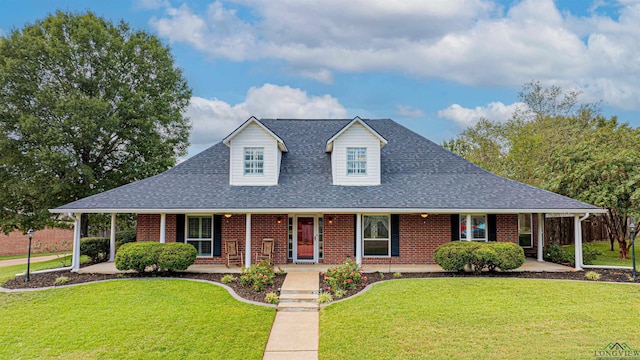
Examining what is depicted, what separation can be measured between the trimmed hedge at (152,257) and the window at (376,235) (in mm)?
6675

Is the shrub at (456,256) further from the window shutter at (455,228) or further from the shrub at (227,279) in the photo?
the shrub at (227,279)

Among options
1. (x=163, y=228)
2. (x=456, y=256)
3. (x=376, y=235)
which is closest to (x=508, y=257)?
(x=456, y=256)

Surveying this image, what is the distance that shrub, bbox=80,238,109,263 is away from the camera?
53.3 ft

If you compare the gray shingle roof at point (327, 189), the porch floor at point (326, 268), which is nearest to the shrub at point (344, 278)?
the porch floor at point (326, 268)

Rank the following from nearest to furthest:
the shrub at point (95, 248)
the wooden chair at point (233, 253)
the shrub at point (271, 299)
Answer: the shrub at point (271, 299)
the wooden chair at point (233, 253)
the shrub at point (95, 248)

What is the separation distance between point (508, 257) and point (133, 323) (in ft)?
35.5

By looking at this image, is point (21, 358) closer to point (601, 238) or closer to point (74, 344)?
point (74, 344)

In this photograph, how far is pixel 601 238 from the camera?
26234 millimetres

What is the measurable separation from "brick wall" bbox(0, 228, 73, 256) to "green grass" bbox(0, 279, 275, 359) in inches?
804

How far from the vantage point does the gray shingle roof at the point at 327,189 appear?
44.2 feet

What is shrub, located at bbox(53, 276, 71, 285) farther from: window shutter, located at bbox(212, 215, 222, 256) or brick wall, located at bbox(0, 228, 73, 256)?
brick wall, located at bbox(0, 228, 73, 256)

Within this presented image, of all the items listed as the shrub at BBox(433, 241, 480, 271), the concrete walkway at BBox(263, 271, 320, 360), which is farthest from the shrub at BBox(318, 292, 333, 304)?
the shrub at BBox(433, 241, 480, 271)

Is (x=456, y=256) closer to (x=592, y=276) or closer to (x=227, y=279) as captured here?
(x=592, y=276)

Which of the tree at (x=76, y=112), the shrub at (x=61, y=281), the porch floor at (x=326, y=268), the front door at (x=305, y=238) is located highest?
the tree at (x=76, y=112)
